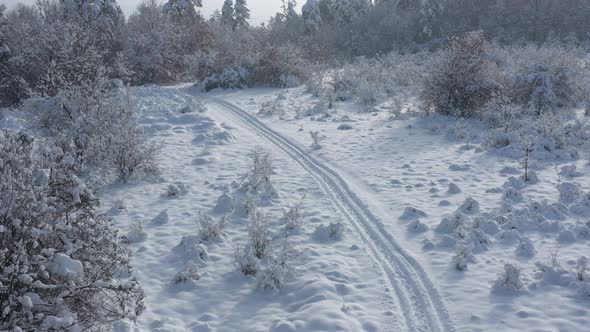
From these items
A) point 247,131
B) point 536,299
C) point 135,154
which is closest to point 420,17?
point 247,131

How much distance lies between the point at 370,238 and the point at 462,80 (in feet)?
33.3

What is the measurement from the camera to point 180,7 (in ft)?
132

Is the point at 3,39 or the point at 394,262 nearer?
the point at 394,262

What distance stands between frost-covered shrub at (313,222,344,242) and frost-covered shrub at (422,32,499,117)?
10.1 meters

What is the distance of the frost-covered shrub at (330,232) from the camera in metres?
7.76

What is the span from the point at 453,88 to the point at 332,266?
11.3 meters

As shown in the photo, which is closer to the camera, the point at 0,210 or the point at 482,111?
the point at 0,210

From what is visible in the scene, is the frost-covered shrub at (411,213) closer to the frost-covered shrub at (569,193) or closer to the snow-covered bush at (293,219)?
the snow-covered bush at (293,219)

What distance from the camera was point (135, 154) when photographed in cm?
1059

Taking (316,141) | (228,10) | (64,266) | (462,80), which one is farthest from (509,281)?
(228,10)

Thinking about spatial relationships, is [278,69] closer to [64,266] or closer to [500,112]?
[500,112]

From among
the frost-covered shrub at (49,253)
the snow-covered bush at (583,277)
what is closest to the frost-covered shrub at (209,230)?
the frost-covered shrub at (49,253)

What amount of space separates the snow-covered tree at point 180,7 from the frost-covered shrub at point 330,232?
36.4 m

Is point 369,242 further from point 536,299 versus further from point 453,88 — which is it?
point 453,88
